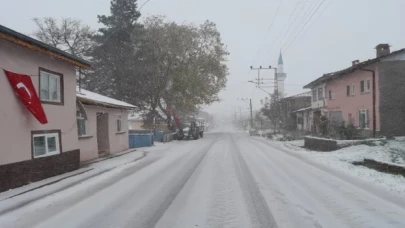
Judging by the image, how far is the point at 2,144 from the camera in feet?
33.6

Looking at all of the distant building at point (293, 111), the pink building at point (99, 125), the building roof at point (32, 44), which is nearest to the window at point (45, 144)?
the building roof at point (32, 44)

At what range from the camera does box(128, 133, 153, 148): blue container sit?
2937 cm

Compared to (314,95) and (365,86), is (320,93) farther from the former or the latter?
(365,86)

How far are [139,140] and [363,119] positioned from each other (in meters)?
16.6

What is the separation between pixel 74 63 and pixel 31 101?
12.3ft

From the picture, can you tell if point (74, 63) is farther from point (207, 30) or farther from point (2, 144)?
point (207, 30)

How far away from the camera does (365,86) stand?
27031mm

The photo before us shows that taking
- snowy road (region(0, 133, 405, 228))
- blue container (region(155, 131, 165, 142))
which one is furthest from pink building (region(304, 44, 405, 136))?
blue container (region(155, 131, 165, 142))

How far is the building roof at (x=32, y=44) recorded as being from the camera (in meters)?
10.1

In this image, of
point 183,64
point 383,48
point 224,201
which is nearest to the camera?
point 224,201

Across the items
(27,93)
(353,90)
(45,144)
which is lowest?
(45,144)

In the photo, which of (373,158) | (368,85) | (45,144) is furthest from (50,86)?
(368,85)

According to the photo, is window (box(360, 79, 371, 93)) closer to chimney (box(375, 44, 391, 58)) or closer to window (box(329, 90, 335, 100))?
chimney (box(375, 44, 391, 58))

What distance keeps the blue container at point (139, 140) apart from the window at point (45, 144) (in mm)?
15752
